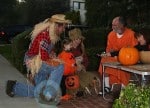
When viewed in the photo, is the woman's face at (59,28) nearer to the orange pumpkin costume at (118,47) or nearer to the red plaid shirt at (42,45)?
the red plaid shirt at (42,45)

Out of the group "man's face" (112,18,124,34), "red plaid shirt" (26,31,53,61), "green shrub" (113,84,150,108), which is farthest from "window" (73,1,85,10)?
"green shrub" (113,84,150,108)

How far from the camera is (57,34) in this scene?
8.62 metres

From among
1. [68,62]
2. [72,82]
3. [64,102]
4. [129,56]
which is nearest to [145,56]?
[129,56]

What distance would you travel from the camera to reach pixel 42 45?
8.49 m

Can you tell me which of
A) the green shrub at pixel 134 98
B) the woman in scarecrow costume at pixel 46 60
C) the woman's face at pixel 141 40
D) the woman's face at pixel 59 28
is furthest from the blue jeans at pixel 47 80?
the green shrub at pixel 134 98

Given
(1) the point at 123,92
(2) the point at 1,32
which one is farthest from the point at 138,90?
(2) the point at 1,32

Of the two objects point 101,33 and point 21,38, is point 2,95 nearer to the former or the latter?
point 21,38

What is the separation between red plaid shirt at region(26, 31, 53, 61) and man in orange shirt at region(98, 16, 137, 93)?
3.35 feet

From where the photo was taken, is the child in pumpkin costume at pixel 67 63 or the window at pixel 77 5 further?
the window at pixel 77 5

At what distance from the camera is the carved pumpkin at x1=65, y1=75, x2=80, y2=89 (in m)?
8.99

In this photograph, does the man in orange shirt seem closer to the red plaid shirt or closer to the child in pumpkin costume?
the child in pumpkin costume

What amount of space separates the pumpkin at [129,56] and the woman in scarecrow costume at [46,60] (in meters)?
1.20

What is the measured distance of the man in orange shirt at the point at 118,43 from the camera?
344 inches

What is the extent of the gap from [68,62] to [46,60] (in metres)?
0.48
